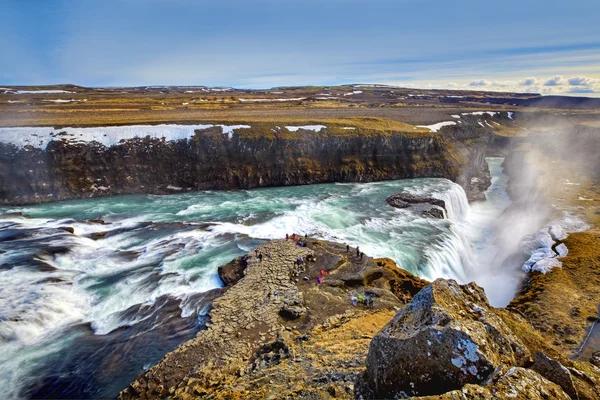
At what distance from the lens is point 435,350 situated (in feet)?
23.9

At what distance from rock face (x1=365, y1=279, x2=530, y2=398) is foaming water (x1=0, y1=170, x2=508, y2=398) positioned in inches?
444

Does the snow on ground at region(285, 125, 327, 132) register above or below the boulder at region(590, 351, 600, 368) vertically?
above

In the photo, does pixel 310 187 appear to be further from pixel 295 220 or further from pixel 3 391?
pixel 3 391

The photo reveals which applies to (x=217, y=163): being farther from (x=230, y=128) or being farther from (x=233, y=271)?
(x=233, y=271)

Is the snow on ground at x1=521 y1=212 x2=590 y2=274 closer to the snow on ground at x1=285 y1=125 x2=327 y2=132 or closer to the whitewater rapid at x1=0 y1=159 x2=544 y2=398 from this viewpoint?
the whitewater rapid at x1=0 y1=159 x2=544 y2=398

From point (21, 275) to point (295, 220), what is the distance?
20.9 m

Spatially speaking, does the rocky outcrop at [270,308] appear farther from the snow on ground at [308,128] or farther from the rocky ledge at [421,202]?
the snow on ground at [308,128]

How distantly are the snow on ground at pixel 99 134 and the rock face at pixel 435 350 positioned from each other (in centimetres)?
4379

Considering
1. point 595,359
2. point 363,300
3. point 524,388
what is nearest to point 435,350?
point 524,388

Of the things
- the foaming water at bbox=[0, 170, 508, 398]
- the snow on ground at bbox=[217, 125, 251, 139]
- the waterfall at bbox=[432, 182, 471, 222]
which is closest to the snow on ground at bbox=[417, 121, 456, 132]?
the waterfall at bbox=[432, 182, 471, 222]

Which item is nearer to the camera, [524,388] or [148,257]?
[524,388]

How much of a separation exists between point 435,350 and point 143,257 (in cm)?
2234

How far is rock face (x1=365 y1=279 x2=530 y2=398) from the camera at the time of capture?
7.05m

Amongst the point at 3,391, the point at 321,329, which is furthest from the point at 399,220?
the point at 3,391
